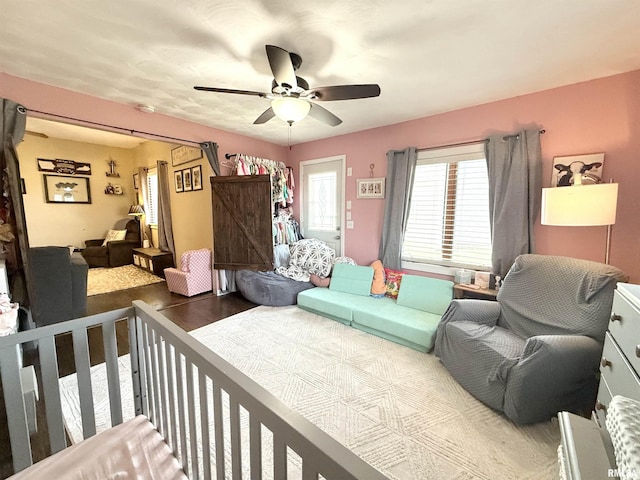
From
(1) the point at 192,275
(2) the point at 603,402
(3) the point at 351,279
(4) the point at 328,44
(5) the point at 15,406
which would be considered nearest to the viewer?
(5) the point at 15,406

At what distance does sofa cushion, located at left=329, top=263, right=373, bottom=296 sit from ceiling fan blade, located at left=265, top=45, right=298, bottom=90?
2328 millimetres

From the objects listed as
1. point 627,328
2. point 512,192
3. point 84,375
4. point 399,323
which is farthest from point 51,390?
point 512,192

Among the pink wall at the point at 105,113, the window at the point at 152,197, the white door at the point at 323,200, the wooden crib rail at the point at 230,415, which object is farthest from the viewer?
the window at the point at 152,197

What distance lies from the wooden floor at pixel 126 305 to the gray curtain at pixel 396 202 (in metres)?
2.08

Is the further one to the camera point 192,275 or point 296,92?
point 192,275

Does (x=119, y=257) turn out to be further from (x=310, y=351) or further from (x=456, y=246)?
(x=456, y=246)

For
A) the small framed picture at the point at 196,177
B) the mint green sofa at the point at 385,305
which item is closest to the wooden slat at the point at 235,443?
the mint green sofa at the point at 385,305

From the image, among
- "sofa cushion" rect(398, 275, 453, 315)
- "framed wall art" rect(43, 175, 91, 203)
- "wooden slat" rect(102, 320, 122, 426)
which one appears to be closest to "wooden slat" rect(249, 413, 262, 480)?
"wooden slat" rect(102, 320, 122, 426)

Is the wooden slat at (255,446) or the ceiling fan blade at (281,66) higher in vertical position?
the ceiling fan blade at (281,66)

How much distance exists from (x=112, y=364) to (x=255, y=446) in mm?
1108

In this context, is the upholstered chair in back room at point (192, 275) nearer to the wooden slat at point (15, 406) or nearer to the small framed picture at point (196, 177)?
the small framed picture at point (196, 177)

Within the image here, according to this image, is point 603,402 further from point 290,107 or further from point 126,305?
point 126,305

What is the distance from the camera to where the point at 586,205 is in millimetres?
1903

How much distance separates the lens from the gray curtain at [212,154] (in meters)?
3.77
